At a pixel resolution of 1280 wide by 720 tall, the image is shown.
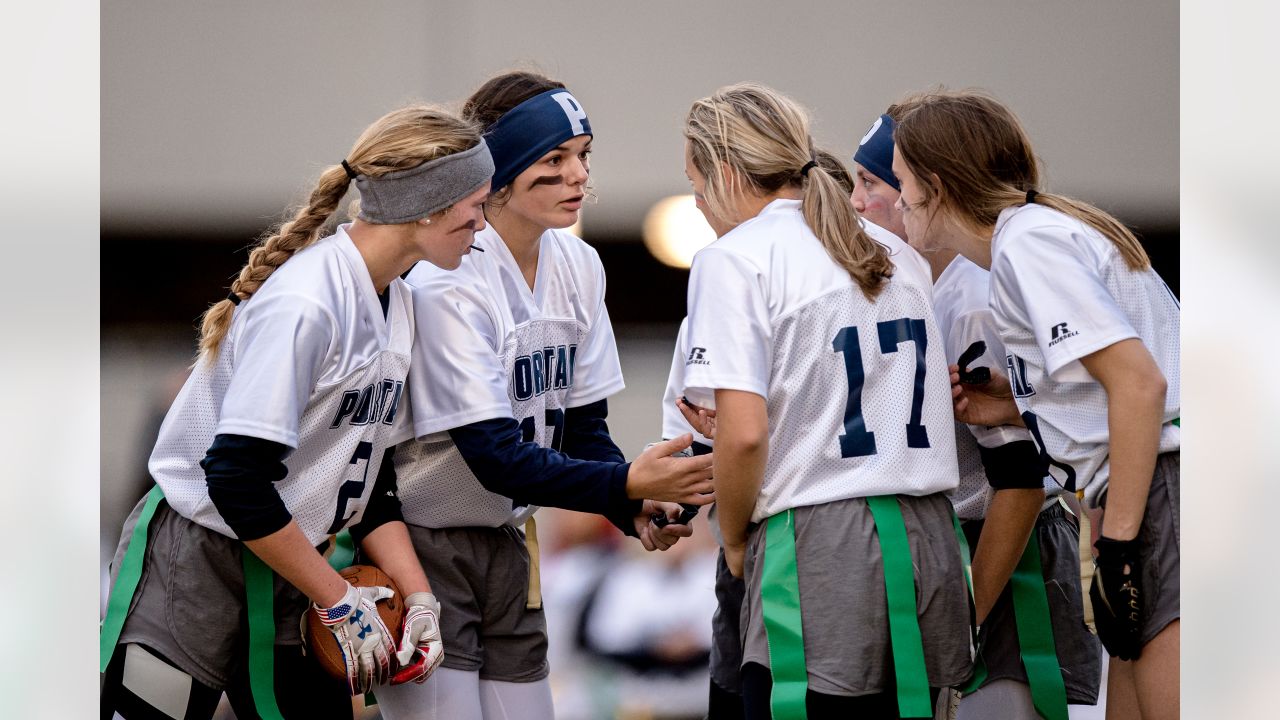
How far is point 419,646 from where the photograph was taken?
86.8 inches

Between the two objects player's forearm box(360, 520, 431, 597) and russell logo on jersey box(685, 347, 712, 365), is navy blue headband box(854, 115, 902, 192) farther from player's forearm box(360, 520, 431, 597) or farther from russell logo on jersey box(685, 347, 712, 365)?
player's forearm box(360, 520, 431, 597)

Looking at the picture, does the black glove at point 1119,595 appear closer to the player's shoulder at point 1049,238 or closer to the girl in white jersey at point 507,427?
the player's shoulder at point 1049,238

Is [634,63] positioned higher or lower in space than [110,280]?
higher

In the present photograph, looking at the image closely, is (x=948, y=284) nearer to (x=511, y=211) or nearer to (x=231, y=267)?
(x=511, y=211)

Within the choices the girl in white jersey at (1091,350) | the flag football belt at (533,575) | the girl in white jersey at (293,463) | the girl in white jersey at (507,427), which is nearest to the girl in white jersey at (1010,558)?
the girl in white jersey at (1091,350)

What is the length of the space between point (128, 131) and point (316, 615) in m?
2.57

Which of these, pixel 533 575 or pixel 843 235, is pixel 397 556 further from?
pixel 843 235

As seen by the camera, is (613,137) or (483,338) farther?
(613,137)

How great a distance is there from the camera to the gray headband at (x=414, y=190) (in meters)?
2.21

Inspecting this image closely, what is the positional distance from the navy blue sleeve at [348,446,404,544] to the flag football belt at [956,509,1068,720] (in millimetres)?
1168

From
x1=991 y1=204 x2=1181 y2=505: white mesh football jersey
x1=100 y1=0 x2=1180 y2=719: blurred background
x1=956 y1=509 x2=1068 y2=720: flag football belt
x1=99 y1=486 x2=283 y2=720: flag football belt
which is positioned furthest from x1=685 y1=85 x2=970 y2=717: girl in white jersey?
x1=100 y1=0 x2=1180 y2=719: blurred background

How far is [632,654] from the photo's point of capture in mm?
4406

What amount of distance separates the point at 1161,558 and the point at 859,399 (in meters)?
0.57
